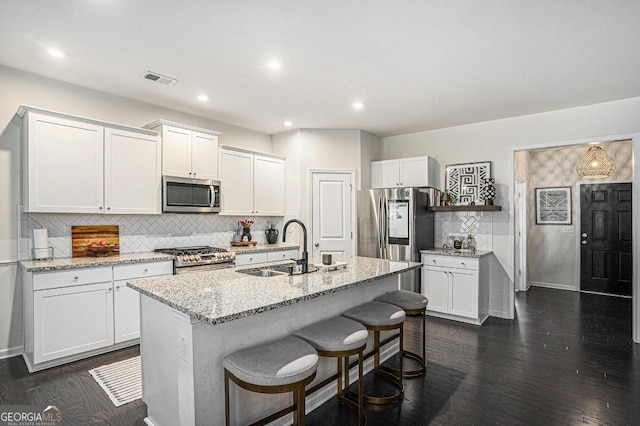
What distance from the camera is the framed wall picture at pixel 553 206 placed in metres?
6.40

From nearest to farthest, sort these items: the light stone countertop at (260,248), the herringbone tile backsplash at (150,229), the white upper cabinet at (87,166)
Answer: the white upper cabinet at (87,166) → the herringbone tile backsplash at (150,229) → the light stone countertop at (260,248)

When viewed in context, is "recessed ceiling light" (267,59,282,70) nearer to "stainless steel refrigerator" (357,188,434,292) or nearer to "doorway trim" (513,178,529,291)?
"stainless steel refrigerator" (357,188,434,292)

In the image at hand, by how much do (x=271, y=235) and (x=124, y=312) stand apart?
2.43 meters

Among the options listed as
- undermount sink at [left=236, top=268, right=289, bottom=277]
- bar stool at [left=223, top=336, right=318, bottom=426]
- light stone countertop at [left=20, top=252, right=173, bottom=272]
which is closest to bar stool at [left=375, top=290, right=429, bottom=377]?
undermount sink at [left=236, top=268, right=289, bottom=277]

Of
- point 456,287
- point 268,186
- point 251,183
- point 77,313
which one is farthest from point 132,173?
point 456,287

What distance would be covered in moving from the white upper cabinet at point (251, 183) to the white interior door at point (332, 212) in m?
0.57

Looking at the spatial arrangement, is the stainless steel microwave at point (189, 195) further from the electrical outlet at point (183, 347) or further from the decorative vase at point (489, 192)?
the decorative vase at point (489, 192)

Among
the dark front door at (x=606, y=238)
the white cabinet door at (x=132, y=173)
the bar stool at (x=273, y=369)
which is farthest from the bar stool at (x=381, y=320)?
the dark front door at (x=606, y=238)

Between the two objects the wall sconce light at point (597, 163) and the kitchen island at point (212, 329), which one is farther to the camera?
the wall sconce light at point (597, 163)

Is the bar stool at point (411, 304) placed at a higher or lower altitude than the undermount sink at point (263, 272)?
lower

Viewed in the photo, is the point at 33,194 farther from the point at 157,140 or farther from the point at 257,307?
the point at 257,307

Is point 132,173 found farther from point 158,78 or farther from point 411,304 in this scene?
point 411,304

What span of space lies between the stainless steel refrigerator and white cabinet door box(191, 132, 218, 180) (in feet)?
7.33

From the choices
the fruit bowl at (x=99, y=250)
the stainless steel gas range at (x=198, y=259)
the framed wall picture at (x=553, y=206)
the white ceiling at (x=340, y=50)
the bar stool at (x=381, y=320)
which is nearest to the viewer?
the white ceiling at (x=340, y=50)
